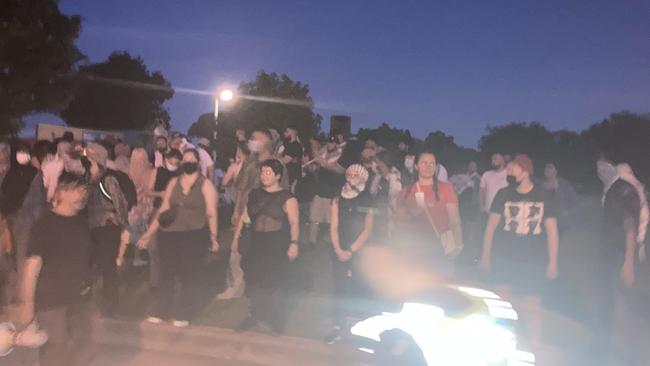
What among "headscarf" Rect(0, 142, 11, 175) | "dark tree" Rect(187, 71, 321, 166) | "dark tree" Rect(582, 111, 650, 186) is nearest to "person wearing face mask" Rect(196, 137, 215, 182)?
"headscarf" Rect(0, 142, 11, 175)

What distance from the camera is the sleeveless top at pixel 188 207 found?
758 cm

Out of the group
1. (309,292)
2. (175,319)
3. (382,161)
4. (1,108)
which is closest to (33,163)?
(175,319)

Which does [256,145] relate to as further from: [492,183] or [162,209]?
[492,183]

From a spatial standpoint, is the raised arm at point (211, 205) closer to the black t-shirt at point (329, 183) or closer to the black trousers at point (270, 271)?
the black trousers at point (270, 271)

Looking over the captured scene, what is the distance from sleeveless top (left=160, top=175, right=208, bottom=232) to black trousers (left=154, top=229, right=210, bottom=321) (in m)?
0.07

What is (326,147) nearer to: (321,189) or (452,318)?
(321,189)

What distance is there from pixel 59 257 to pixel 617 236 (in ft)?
17.6

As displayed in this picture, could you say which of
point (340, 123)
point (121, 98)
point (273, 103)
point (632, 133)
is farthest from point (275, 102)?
point (121, 98)

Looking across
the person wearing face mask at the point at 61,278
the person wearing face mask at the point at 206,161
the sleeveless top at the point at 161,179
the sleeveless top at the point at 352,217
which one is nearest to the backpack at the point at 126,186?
the sleeveless top at the point at 161,179

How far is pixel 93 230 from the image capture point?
7.78 meters

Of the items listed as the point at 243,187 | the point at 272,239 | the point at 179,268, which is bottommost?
the point at 179,268

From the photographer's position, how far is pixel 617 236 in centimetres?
744

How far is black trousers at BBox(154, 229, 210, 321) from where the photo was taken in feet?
24.8

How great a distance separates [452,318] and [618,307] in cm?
444
